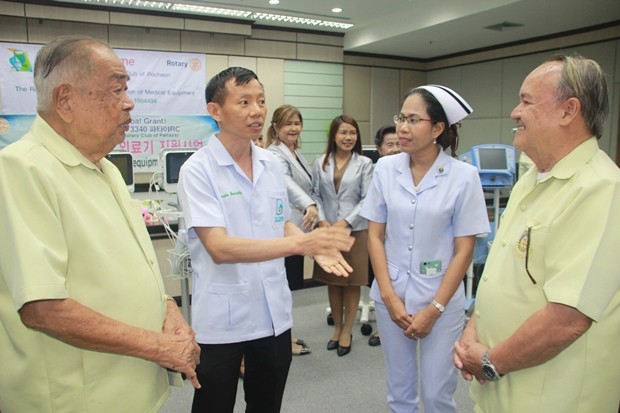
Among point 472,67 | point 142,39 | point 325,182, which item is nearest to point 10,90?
point 142,39

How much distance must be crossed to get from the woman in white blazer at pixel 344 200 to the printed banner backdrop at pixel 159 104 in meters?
3.07

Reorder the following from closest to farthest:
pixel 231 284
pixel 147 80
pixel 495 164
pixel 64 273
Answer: pixel 64 273 < pixel 231 284 < pixel 495 164 < pixel 147 80

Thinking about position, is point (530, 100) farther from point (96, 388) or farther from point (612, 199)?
point (96, 388)

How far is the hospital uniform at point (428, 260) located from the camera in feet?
5.79

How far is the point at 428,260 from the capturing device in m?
1.80

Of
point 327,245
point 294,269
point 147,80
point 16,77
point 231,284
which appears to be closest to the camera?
point 327,245

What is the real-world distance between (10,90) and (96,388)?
5.10 meters

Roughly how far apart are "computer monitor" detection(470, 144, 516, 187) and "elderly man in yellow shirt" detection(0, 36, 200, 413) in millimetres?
3354

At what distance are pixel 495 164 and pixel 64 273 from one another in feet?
12.3

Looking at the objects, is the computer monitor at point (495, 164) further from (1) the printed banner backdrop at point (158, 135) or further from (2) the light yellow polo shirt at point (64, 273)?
(2) the light yellow polo shirt at point (64, 273)

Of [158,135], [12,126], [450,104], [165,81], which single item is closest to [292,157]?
[450,104]

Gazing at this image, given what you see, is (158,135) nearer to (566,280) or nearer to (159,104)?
(159,104)

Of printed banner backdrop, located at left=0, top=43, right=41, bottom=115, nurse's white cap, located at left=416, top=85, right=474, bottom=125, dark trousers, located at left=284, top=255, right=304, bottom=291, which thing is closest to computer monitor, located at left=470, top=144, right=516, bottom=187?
dark trousers, located at left=284, top=255, right=304, bottom=291

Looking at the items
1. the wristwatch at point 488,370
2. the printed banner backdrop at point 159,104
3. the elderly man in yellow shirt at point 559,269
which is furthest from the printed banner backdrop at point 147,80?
the wristwatch at point 488,370
